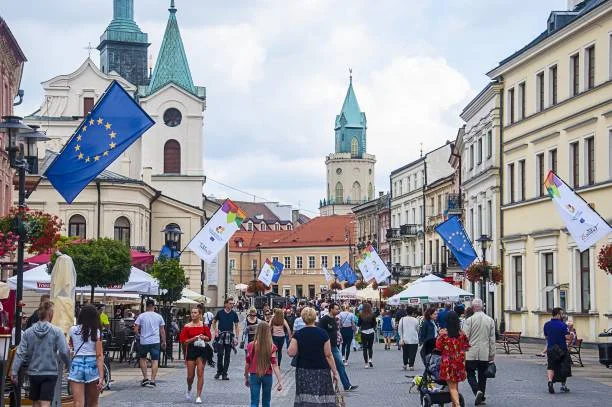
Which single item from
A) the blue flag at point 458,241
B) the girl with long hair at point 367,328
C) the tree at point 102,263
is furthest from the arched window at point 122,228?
the girl with long hair at point 367,328

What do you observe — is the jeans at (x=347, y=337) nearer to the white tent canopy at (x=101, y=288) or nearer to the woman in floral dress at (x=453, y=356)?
the white tent canopy at (x=101, y=288)

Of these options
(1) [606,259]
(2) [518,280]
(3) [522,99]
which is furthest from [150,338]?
(3) [522,99]

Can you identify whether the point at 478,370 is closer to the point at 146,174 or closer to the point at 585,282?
the point at 585,282

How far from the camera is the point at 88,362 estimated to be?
15516mm

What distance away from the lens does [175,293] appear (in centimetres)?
4038

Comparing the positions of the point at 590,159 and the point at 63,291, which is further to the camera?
the point at 590,159

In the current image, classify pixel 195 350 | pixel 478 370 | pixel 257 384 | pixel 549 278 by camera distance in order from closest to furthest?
pixel 257 384 → pixel 478 370 → pixel 195 350 → pixel 549 278

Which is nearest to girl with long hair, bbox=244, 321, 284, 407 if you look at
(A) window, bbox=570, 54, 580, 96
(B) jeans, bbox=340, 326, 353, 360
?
(B) jeans, bbox=340, 326, 353, 360

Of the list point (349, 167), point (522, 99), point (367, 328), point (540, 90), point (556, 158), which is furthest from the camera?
point (349, 167)

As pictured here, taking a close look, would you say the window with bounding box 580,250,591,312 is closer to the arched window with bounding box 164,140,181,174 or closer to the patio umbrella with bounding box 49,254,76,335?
the patio umbrella with bounding box 49,254,76,335

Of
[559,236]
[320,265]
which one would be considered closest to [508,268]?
[559,236]

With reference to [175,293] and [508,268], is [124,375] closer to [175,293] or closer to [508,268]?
[175,293]

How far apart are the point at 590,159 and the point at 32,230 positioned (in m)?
25.1

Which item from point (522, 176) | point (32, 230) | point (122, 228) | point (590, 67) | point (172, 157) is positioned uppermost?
point (172, 157)
